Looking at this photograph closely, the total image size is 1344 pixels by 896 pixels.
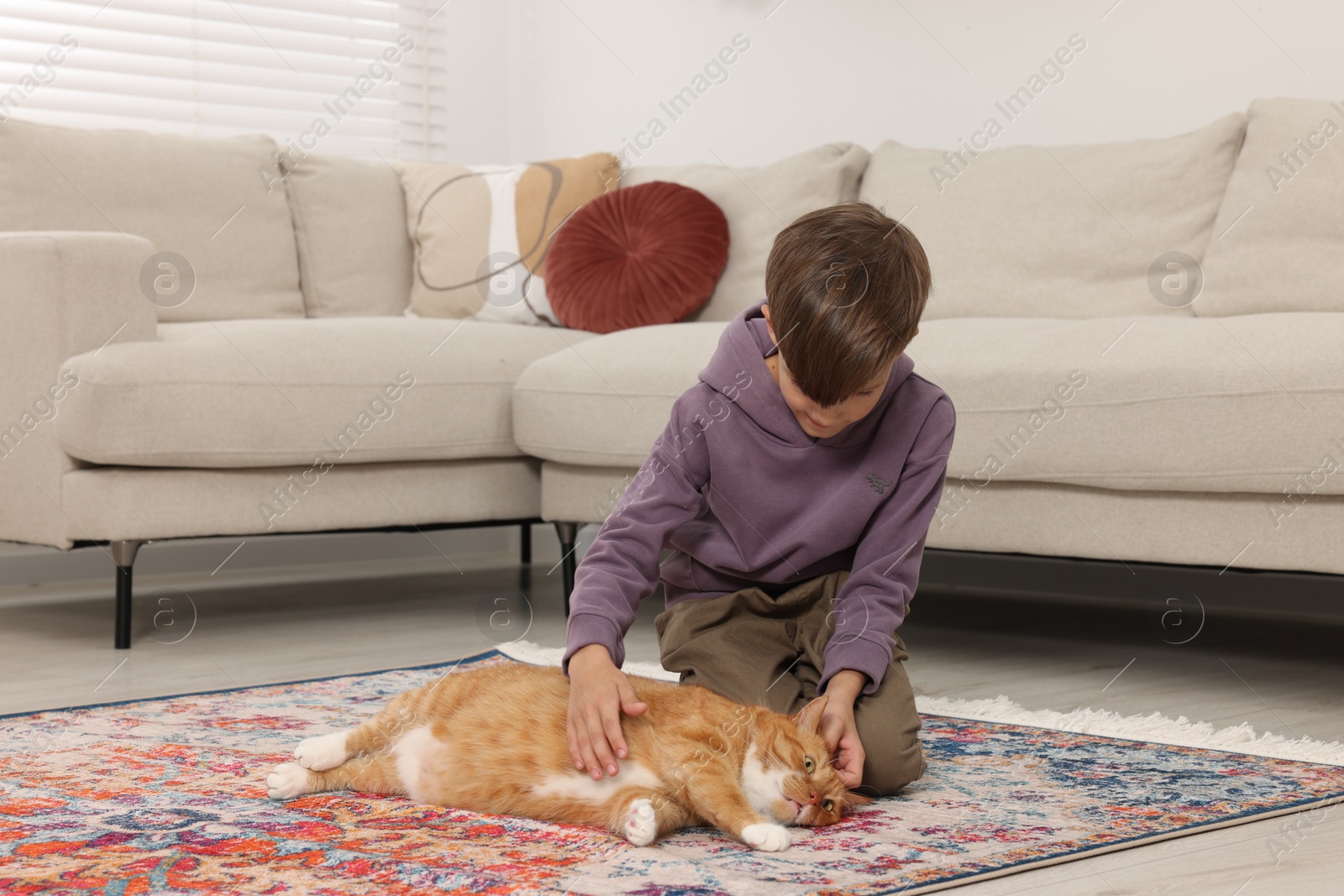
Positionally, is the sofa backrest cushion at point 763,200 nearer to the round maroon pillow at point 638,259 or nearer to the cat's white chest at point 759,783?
the round maroon pillow at point 638,259

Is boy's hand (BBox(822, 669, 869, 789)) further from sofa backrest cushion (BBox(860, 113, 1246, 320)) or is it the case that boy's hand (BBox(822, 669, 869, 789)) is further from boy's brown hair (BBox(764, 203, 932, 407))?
sofa backrest cushion (BBox(860, 113, 1246, 320))

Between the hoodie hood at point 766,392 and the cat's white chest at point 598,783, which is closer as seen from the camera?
the cat's white chest at point 598,783

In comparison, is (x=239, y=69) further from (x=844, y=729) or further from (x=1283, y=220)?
(x=844, y=729)

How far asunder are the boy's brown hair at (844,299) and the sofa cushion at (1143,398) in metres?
0.74

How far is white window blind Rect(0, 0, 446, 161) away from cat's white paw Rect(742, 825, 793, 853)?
3.00 meters

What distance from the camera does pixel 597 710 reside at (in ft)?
4.23

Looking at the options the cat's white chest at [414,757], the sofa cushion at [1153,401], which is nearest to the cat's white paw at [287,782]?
the cat's white chest at [414,757]

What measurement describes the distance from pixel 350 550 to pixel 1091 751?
2.77 m

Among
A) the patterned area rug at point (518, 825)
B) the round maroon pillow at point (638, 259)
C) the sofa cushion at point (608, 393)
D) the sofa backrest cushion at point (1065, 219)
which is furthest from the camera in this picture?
the round maroon pillow at point (638, 259)

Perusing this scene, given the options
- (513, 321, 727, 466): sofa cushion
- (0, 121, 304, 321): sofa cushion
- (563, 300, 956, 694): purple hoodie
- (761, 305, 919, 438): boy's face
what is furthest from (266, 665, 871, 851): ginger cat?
(0, 121, 304, 321): sofa cushion

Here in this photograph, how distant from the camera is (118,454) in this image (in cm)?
236

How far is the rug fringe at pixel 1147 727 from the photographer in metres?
1.66

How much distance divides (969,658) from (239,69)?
295cm

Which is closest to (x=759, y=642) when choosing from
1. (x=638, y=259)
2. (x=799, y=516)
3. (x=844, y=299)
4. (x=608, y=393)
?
(x=799, y=516)
